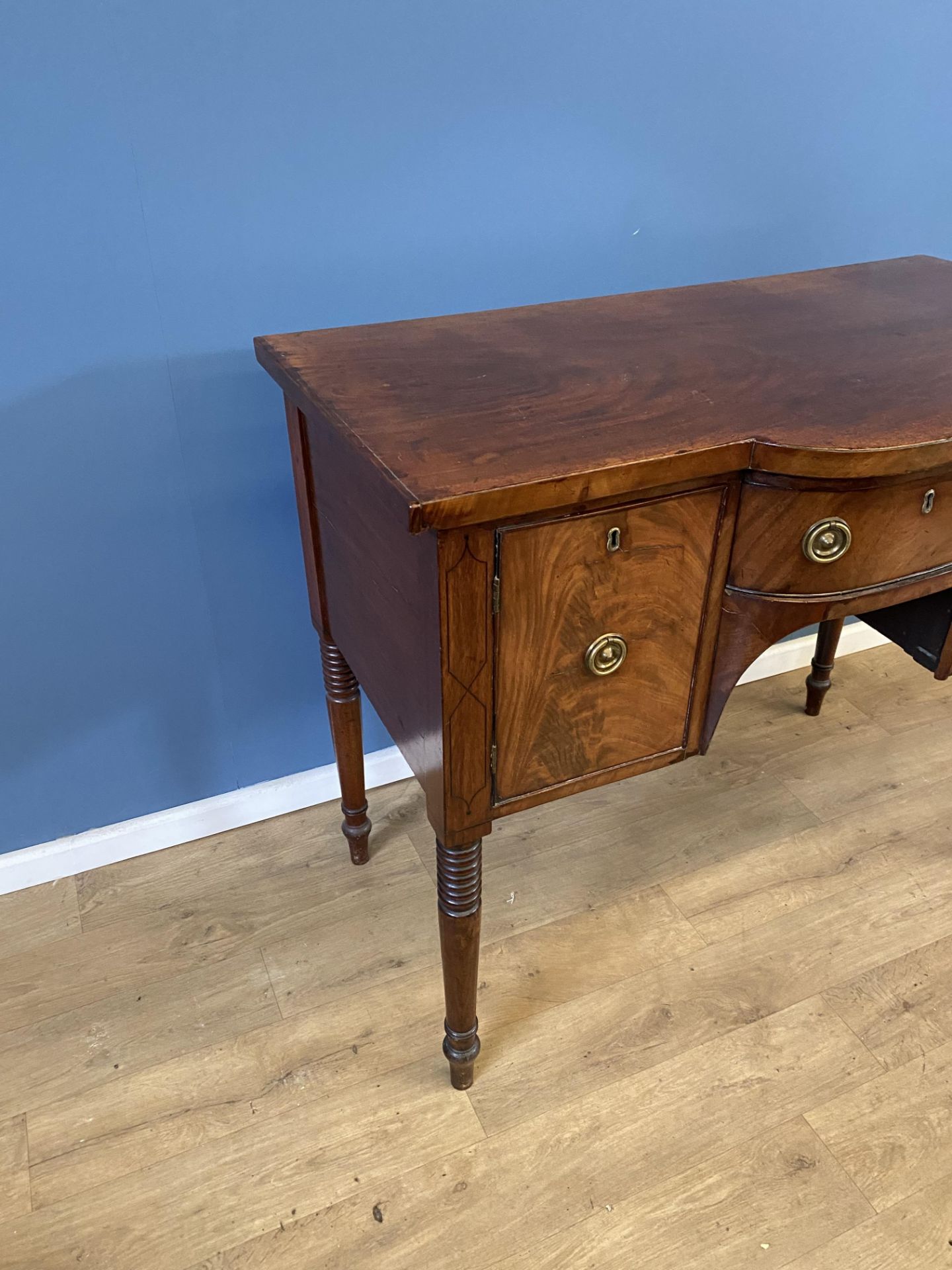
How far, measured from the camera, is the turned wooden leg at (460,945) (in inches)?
42.5

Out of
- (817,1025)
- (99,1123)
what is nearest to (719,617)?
(817,1025)

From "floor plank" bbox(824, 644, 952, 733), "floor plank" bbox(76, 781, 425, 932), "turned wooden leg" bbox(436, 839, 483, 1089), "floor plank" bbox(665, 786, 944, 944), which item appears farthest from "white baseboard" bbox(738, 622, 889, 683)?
"turned wooden leg" bbox(436, 839, 483, 1089)

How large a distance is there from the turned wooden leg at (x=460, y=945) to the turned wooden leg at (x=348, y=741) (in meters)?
0.34

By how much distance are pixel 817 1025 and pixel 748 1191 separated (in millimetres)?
264

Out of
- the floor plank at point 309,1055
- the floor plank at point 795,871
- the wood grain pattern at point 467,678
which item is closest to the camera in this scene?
the wood grain pattern at point 467,678

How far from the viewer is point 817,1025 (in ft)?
4.37

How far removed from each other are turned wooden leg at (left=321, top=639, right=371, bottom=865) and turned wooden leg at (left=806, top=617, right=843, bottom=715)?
90 centimetres

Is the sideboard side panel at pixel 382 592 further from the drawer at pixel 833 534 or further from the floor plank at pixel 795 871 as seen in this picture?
the floor plank at pixel 795 871

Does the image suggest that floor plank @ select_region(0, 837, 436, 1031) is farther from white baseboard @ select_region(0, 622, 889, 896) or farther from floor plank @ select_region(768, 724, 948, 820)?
floor plank @ select_region(768, 724, 948, 820)

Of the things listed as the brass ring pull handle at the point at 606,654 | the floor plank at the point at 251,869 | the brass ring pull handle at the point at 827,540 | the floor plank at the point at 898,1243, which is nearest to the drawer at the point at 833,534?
the brass ring pull handle at the point at 827,540

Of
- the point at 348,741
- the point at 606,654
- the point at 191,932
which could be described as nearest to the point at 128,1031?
the point at 191,932

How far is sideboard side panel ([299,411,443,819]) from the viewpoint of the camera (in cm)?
91

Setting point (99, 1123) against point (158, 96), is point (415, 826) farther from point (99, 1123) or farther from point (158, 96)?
point (158, 96)

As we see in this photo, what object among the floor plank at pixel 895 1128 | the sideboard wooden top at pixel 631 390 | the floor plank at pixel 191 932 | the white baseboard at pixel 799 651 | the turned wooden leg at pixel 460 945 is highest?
the sideboard wooden top at pixel 631 390
